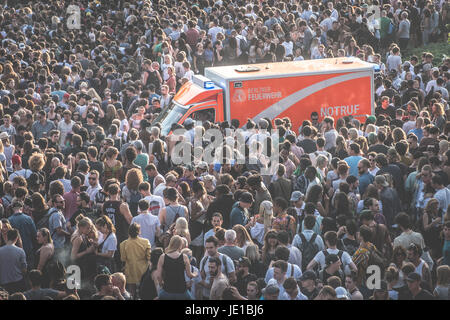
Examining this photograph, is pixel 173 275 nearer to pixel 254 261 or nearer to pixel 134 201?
pixel 254 261

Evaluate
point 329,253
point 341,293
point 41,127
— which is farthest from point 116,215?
point 41,127

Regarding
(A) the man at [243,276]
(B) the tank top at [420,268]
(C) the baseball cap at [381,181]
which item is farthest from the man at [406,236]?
(A) the man at [243,276]

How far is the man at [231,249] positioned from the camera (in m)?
9.70

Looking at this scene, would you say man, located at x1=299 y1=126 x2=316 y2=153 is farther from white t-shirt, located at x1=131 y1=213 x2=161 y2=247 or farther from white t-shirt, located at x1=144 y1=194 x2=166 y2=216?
white t-shirt, located at x1=131 y1=213 x2=161 y2=247

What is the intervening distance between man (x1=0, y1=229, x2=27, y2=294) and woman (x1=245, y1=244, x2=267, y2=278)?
2.86m

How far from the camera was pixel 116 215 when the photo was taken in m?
10.9

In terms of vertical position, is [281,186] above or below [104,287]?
above

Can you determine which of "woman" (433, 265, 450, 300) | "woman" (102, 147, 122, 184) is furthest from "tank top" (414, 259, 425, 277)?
"woman" (102, 147, 122, 184)

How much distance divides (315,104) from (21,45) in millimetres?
9891

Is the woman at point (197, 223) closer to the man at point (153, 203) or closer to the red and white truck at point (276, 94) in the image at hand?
the man at point (153, 203)

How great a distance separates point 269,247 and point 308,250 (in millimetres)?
514

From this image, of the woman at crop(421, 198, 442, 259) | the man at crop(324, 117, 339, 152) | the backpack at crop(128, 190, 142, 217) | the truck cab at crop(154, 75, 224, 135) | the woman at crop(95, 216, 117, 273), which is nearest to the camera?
the woman at crop(95, 216, 117, 273)

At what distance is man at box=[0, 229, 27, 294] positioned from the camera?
9.83 m

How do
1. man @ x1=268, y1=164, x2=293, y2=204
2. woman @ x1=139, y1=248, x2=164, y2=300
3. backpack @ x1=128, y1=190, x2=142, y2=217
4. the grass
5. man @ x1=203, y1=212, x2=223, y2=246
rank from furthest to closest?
the grass → man @ x1=268, y1=164, x2=293, y2=204 → backpack @ x1=128, y1=190, x2=142, y2=217 → man @ x1=203, y1=212, x2=223, y2=246 → woman @ x1=139, y1=248, x2=164, y2=300
